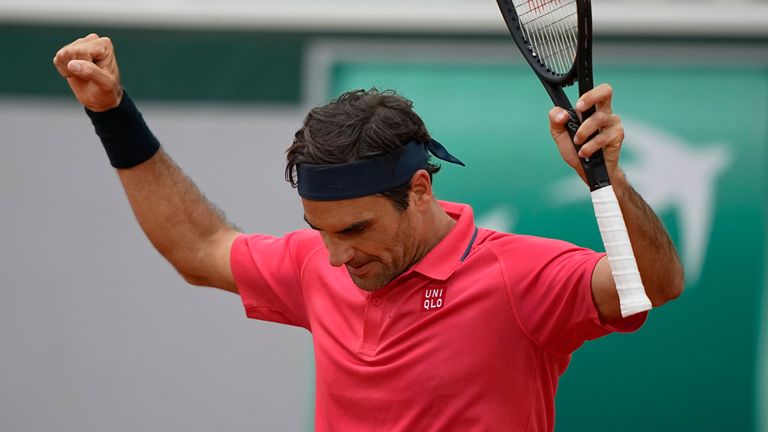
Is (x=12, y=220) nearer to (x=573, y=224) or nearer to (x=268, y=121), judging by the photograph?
(x=268, y=121)

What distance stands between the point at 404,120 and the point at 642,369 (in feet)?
11.2

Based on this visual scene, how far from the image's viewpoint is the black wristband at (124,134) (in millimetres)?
3562

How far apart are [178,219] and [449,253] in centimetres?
91

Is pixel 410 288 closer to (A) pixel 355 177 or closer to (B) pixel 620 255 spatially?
(A) pixel 355 177

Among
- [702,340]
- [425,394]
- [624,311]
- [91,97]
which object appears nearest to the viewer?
[624,311]

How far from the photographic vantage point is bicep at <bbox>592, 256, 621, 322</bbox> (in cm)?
287

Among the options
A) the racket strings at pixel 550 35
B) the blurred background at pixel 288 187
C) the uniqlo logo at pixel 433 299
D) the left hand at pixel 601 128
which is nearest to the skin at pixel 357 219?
the left hand at pixel 601 128

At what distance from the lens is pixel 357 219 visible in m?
3.23

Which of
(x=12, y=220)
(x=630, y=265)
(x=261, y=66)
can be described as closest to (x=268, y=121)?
(x=261, y=66)

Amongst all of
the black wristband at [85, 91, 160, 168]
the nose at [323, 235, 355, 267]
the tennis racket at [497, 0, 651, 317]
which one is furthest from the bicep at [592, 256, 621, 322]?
the black wristband at [85, 91, 160, 168]

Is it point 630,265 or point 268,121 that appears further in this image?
point 268,121

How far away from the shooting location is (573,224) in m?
6.28

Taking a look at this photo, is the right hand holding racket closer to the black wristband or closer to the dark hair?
the black wristband

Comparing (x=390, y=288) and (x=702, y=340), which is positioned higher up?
(x=390, y=288)
